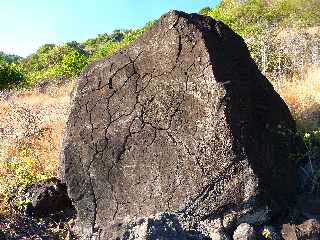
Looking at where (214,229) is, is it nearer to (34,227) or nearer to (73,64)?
(34,227)

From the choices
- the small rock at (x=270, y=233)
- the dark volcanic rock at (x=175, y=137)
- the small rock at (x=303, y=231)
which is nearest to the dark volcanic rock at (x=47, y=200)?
the dark volcanic rock at (x=175, y=137)

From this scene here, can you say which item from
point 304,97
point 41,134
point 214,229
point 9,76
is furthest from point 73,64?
point 214,229

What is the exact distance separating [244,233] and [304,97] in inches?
106

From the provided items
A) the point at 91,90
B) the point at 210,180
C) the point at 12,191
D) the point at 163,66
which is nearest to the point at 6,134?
the point at 12,191

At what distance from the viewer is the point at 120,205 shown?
4141 mm

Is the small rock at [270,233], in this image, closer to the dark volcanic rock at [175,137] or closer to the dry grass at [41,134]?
the dark volcanic rock at [175,137]

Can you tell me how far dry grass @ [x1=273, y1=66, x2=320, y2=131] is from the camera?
555cm

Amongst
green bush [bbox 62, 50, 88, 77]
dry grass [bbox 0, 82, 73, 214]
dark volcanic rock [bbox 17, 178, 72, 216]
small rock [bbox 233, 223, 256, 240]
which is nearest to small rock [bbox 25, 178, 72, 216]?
dark volcanic rock [bbox 17, 178, 72, 216]

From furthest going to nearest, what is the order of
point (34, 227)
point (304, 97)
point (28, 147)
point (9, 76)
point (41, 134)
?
point (9, 76)
point (41, 134)
point (28, 147)
point (304, 97)
point (34, 227)

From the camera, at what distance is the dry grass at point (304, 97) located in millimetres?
5555

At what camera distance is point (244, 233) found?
12.5ft

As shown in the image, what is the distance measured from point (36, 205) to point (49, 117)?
3441 mm

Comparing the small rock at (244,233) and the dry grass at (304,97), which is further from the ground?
the dry grass at (304,97)

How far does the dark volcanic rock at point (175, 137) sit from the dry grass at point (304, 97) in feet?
3.08
